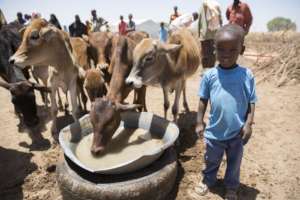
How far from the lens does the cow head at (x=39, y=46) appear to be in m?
4.09

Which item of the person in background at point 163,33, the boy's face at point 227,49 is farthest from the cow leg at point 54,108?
the person in background at point 163,33

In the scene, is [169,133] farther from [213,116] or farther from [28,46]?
[28,46]

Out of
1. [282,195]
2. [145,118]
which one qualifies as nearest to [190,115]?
[145,118]

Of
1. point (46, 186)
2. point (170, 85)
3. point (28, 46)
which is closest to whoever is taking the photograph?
point (46, 186)

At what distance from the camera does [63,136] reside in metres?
3.27

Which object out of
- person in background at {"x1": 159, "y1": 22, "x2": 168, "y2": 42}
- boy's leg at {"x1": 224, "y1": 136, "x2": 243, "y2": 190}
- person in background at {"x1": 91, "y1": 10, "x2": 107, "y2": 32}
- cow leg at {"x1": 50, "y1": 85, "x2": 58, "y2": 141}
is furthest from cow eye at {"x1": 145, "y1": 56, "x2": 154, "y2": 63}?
person in background at {"x1": 91, "y1": 10, "x2": 107, "y2": 32}

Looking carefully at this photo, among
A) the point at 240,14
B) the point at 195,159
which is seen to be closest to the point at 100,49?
the point at 195,159

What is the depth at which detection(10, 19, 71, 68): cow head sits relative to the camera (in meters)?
4.09

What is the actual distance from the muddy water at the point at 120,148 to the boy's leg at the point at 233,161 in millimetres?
812

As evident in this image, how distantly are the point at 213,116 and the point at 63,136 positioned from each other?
174cm

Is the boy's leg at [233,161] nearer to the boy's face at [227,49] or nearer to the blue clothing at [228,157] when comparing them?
the blue clothing at [228,157]

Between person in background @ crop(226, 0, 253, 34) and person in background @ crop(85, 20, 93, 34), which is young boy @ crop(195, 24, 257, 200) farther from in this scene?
person in background @ crop(85, 20, 93, 34)

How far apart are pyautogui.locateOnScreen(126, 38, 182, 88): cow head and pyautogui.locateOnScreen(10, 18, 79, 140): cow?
1.30 m

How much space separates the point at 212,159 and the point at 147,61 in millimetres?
1585
